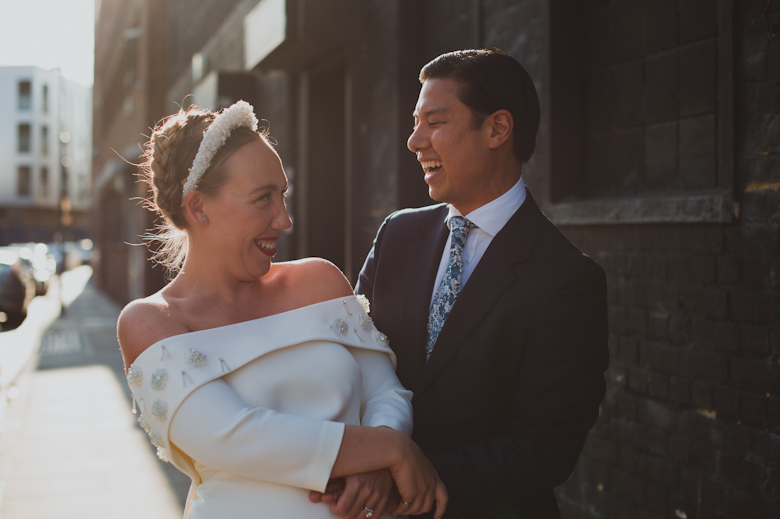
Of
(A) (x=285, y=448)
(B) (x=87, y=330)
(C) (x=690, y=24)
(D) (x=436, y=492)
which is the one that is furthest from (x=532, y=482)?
(B) (x=87, y=330)

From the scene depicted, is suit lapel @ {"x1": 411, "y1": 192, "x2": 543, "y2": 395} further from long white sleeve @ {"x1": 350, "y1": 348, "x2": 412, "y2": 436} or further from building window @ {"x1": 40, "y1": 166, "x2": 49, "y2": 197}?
building window @ {"x1": 40, "y1": 166, "x2": 49, "y2": 197}

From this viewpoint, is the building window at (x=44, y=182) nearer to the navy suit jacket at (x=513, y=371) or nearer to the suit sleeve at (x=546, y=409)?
the navy suit jacket at (x=513, y=371)

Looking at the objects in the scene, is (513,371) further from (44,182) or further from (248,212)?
(44,182)

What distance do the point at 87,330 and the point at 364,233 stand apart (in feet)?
36.9

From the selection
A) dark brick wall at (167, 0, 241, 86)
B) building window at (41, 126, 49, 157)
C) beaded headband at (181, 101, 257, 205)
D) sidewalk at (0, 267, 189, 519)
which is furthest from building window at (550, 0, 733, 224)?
building window at (41, 126, 49, 157)

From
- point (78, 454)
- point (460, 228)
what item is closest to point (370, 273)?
point (460, 228)

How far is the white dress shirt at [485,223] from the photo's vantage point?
2.36 metres

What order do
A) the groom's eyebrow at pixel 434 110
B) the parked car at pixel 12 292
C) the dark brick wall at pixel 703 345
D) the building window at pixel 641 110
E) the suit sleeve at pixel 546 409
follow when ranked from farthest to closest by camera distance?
the parked car at pixel 12 292 < the building window at pixel 641 110 < the dark brick wall at pixel 703 345 < the groom's eyebrow at pixel 434 110 < the suit sleeve at pixel 546 409

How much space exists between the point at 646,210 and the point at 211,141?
7.84ft

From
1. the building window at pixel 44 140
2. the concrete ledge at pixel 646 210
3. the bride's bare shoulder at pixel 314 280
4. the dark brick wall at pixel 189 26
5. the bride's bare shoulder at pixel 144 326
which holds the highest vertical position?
the building window at pixel 44 140

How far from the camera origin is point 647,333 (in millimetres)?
3682

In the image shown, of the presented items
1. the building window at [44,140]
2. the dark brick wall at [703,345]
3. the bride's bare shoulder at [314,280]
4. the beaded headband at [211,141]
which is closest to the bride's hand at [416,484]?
the bride's bare shoulder at [314,280]

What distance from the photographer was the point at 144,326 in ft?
6.31

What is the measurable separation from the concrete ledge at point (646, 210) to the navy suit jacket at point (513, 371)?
4.40ft
